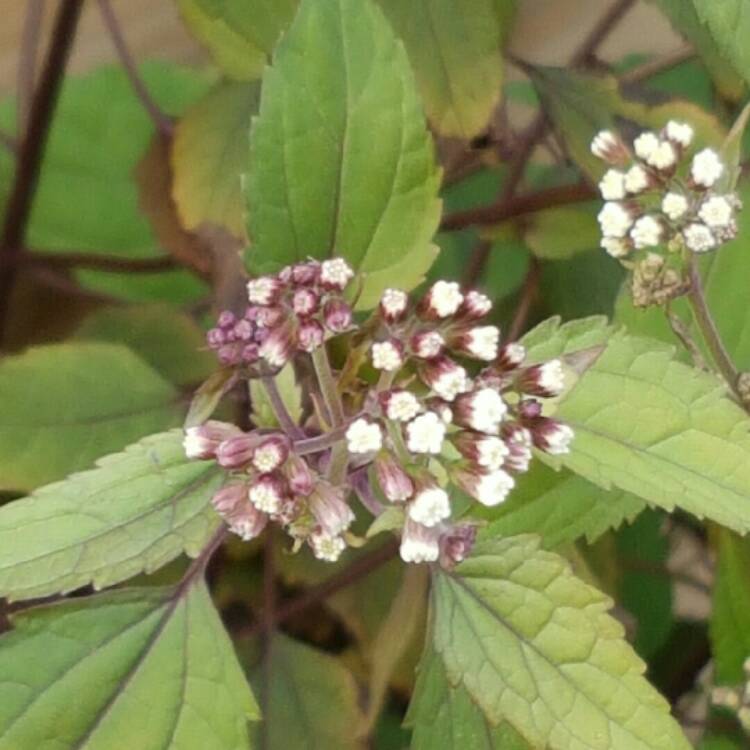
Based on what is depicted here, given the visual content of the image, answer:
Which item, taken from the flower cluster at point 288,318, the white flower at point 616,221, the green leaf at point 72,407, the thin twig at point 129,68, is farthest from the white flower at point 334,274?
the thin twig at point 129,68

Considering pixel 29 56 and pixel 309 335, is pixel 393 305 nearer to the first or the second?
pixel 309 335

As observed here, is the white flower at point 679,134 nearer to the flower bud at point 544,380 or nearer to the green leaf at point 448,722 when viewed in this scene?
the flower bud at point 544,380

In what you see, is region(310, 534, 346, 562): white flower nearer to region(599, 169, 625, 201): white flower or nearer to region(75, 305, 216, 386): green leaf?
region(599, 169, 625, 201): white flower


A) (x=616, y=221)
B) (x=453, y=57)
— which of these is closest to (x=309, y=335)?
(x=616, y=221)

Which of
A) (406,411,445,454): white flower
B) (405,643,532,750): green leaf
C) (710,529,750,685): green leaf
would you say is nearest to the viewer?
(406,411,445,454): white flower

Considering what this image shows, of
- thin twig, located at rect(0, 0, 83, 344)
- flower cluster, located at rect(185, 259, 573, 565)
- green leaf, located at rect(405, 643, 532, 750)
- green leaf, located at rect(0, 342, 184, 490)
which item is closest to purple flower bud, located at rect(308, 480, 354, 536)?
flower cluster, located at rect(185, 259, 573, 565)

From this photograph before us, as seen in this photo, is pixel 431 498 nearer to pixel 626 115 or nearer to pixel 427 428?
pixel 427 428

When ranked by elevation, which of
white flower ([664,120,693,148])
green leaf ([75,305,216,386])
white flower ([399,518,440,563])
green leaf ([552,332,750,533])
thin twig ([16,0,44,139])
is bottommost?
green leaf ([75,305,216,386])
